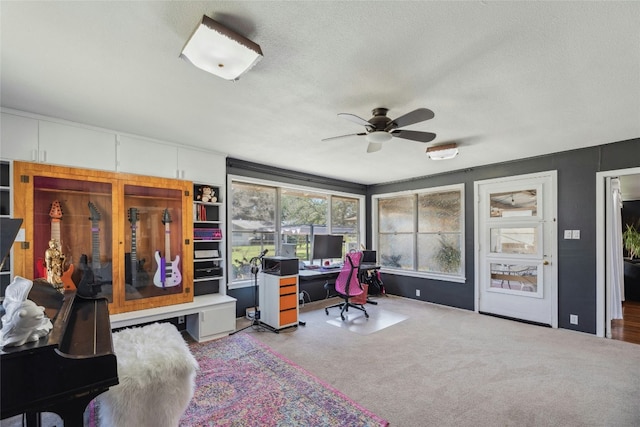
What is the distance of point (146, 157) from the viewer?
3.41 m

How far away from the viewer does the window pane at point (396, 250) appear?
5.95 meters

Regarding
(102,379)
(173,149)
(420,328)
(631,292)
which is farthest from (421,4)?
(631,292)

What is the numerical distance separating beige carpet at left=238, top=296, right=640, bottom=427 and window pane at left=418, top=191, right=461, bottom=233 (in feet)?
5.75

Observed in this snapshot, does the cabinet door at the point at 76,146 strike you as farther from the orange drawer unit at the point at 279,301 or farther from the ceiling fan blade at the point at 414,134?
the ceiling fan blade at the point at 414,134

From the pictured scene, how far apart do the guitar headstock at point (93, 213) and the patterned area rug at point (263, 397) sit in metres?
1.85

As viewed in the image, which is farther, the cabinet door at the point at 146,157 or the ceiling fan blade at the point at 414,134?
the cabinet door at the point at 146,157

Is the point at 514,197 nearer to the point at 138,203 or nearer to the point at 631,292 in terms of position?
the point at 631,292

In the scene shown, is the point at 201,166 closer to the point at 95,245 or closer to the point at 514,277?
the point at 95,245

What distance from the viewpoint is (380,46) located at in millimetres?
1746

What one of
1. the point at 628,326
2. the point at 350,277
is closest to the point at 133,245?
A: the point at 350,277

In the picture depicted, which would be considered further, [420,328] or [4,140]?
[420,328]

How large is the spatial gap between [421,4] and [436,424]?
2.66 m

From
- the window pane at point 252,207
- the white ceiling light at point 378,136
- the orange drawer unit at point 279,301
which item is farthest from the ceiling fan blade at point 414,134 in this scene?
the window pane at point 252,207

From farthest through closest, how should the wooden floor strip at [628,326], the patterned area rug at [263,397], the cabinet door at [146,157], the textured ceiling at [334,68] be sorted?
the wooden floor strip at [628,326]
the cabinet door at [146,157]
the patterned area rug at [263,397]
the textured ceiling at [334,68]
